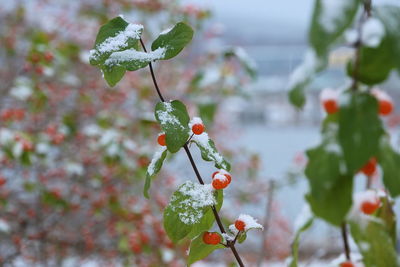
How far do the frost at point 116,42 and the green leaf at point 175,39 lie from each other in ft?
0.09

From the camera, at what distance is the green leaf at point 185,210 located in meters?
0.46

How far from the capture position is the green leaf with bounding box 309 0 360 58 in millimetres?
308

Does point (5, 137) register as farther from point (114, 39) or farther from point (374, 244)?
point (374, 244)

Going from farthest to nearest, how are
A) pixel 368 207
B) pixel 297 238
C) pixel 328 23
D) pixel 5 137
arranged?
pixel 5 137 → pixel 297 238 → pixel 368 207 → pixel 328 23

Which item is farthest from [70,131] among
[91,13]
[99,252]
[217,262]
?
[217,262]

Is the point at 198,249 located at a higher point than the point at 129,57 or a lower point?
lower

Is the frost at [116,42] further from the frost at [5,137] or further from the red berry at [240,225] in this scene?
the frost at [5,137]

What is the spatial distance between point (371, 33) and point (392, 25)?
4 centimetres

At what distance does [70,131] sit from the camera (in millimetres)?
2170

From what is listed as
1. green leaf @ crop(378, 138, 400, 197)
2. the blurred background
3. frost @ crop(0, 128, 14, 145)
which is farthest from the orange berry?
frost @ crop(0, 128, 14, 145)

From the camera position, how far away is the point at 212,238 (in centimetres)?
49

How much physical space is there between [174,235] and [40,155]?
151cm

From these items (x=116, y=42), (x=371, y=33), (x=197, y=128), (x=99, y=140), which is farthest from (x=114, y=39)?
(x=99, y=140)

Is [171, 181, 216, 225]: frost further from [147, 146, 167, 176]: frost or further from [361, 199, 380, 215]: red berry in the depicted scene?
[361, 199, 380, 215]: red berry
